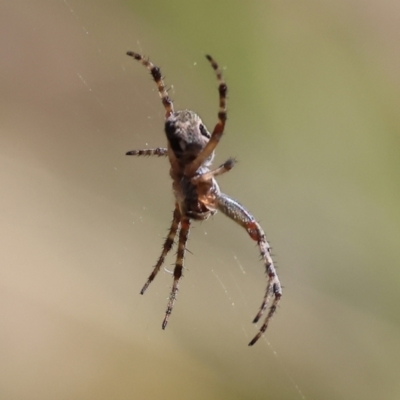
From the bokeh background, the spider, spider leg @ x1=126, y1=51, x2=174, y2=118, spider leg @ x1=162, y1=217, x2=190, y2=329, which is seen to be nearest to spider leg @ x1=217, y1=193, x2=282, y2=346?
the spider

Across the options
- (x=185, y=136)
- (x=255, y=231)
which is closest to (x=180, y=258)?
(x=255, y=231)

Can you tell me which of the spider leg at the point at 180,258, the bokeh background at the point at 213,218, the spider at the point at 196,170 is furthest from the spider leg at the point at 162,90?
the bokeh background at the point at 213,218

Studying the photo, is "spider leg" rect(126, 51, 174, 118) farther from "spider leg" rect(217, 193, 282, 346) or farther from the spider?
"spider leg" rect(217, 193, 282, 346)

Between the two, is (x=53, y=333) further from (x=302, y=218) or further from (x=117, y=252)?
(x=302, y=218)

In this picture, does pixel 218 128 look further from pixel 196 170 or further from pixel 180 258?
pixel 180 258

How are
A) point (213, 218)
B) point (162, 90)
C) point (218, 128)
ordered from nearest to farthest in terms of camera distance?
point (218, 128) → point (162, 90) → point (213, 218)

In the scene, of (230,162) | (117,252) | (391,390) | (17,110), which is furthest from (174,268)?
(17,110)
